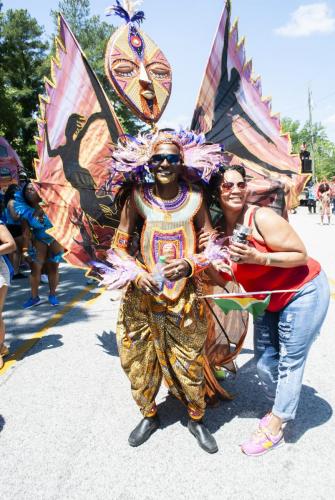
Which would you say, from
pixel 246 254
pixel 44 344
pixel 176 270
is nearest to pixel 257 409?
pixel 176 270

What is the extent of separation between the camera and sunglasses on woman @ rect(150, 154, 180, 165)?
2289mm

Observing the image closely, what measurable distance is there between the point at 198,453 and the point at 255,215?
145 centimetres

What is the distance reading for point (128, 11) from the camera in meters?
3.02

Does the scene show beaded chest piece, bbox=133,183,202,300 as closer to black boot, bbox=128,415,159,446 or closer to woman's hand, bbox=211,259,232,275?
woman's hand, bbox=211,259,232,275

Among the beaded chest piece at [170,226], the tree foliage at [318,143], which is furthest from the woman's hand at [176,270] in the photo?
the tree foliage at [318,143]

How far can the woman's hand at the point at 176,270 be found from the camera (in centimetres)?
223

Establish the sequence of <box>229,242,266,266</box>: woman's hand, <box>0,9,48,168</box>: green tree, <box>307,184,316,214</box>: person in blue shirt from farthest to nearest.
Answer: <box>0,9,48,168</box>: green tree < <box>307,184,316,214</box>: person in blue shirt < <box>229,242,266,266</box>: woman's hand

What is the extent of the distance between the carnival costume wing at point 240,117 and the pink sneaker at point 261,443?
1670mm

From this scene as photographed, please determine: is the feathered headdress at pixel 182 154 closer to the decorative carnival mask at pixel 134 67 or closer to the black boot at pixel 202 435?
the decorative carnival mask at pixel 134 67

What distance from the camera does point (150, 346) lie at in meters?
2.55

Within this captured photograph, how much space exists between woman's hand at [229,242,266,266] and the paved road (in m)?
1.18

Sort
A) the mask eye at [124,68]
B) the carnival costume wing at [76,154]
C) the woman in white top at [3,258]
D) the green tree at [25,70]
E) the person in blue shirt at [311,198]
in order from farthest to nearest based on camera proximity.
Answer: the green tree at [25,70], the person in blue shirt at [311,198], the woman in white top at [3,258], the mask eye at [124,68], the carnival costume wing at [76,154]

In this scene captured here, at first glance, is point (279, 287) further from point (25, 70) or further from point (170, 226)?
point (25, 70)

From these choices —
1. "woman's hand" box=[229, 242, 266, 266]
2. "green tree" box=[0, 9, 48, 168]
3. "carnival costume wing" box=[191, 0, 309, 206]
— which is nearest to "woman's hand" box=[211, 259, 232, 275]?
"woman's hand" box=[229, 242, 266, 266]
